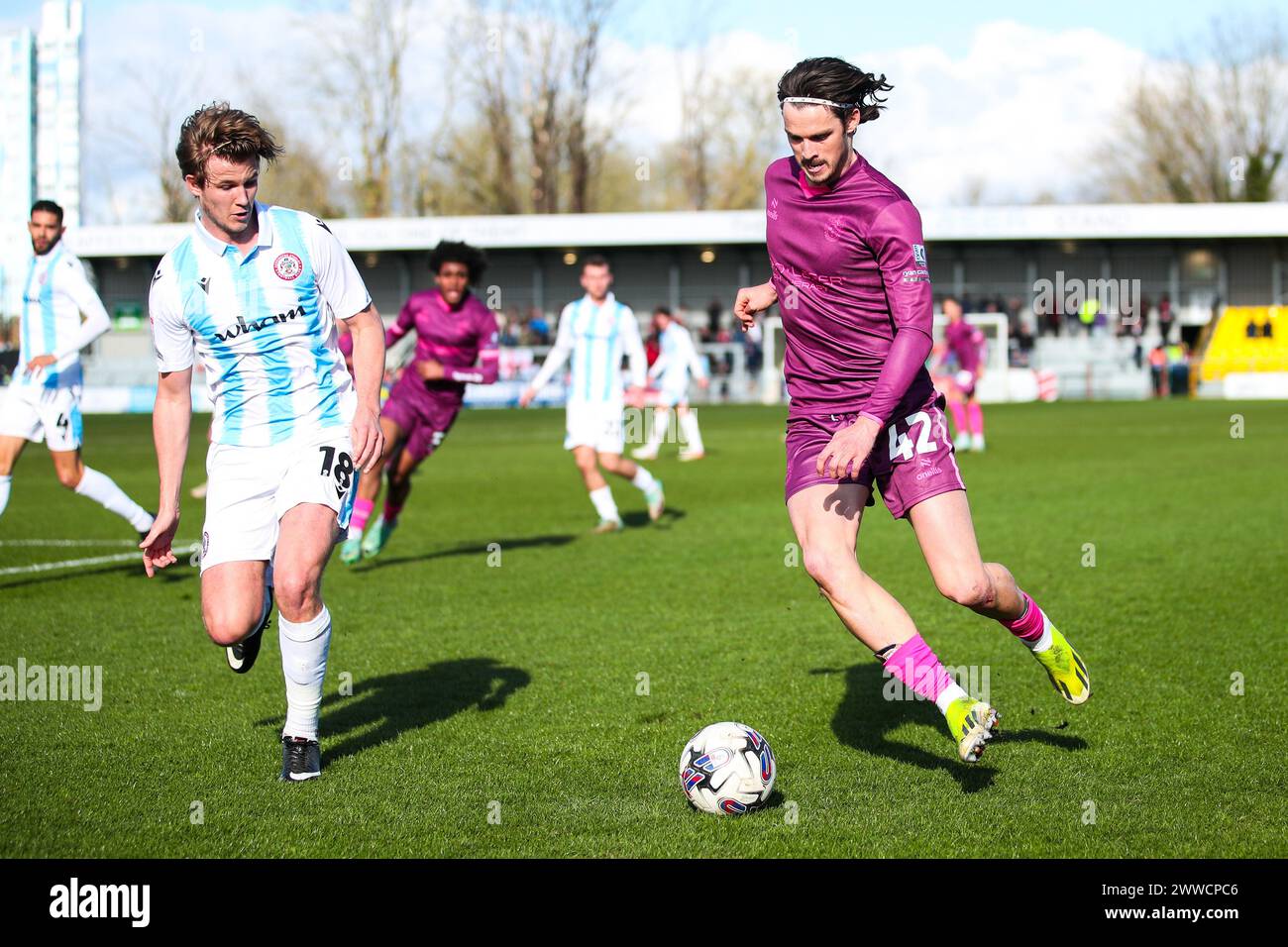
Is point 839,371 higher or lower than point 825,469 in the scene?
higher

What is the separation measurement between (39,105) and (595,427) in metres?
73.3

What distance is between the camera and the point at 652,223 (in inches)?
1730

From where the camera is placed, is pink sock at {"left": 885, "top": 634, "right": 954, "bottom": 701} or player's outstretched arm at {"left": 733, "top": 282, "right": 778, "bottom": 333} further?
player's outstretched arm at {"left": 733, "top": 282, "right": 778, "bottom": 333}

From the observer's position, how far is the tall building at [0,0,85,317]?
219ft

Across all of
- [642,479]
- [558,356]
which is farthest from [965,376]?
[558,356]

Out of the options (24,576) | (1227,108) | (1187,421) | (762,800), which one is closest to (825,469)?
(762,800)

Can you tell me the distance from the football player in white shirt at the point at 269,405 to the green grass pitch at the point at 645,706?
57 cm

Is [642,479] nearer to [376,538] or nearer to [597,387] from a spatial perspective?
[597,387]

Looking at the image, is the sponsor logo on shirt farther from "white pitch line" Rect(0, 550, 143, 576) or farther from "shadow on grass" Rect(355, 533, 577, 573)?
"white pitch line" Rect(0, 550, 143, 576)

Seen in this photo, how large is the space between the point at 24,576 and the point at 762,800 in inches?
268

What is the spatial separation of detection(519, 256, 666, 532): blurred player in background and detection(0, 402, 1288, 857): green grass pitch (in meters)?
0.48

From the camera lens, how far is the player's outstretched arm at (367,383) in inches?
184

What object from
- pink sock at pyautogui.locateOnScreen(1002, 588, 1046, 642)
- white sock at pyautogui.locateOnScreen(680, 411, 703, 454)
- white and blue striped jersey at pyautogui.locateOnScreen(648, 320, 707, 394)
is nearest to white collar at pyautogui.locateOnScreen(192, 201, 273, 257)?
pink sock at pyautogui.locateOnScreen(1002, 588, 1046, 642)
